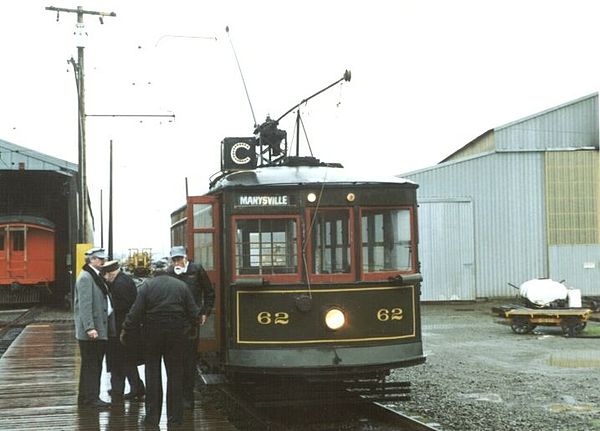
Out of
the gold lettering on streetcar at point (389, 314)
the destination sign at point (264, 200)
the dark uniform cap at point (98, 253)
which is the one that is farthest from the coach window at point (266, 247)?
the dark uniform cap at point (98, 253)

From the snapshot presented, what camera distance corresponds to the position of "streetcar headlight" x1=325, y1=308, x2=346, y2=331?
307 inches

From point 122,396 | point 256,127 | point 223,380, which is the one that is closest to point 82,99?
point 256,127

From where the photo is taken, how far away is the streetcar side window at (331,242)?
7.96m

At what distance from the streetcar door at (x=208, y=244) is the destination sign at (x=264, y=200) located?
17.1 inches

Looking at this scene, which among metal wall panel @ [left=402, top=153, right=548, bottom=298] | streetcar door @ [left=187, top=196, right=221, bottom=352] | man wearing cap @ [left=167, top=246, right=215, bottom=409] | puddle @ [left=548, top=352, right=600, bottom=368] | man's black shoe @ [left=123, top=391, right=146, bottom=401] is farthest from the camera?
metal wall panel @ [left=402, top=153, right=548, bottom=298]

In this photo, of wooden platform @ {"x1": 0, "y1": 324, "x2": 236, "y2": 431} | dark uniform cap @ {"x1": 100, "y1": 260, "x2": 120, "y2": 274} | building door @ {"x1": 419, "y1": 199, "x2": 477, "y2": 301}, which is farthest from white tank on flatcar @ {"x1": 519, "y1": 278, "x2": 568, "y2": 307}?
dark uniform cap @ {"x1": 100, "y1": 260, "x2": 120, "y2": 274}

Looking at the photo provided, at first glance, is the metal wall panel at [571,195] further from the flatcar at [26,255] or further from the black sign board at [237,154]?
the black sign board at [237,154]

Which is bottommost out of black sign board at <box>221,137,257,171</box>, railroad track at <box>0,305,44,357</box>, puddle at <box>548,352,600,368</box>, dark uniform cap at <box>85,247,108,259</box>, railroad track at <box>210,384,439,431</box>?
puddle at <box>548,352,600,368</box>

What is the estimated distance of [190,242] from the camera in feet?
28.8

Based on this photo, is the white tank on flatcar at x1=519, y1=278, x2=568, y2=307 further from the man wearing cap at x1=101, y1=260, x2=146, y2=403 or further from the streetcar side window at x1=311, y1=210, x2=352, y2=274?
the man wearing cap at x1=101, y1=260, x2=146, y2=403

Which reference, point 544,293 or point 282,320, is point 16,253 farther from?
point 282,320

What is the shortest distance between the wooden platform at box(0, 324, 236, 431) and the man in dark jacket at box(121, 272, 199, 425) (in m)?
0.22

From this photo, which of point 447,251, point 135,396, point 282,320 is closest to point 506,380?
point 282,320

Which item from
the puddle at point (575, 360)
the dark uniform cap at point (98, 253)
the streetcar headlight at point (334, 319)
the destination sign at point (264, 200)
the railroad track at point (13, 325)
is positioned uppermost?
the destination sign at point (264, 200)
